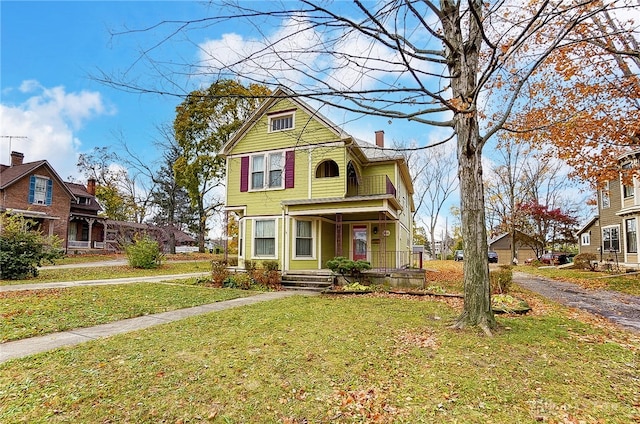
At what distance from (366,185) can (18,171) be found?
27.0 m

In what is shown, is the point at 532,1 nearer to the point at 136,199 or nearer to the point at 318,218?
the point at 318,218

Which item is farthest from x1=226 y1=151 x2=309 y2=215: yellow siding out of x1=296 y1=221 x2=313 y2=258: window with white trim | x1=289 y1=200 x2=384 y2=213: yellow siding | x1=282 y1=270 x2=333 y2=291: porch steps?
x1=282 y1=270 x2=333 y2=291: porch steps

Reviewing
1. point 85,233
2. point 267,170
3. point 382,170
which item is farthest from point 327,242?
point 85,233

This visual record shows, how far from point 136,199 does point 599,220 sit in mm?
45085

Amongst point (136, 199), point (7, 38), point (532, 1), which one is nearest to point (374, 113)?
point (532, 1)

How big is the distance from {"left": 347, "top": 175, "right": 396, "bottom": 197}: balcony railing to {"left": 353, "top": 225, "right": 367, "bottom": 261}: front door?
166cm

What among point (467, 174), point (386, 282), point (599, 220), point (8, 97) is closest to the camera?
point (467, 174)

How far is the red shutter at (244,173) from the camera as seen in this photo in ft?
50.6

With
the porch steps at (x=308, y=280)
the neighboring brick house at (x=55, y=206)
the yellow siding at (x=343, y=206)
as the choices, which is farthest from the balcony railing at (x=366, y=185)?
the neighboring brick house at (x=55, y=206)

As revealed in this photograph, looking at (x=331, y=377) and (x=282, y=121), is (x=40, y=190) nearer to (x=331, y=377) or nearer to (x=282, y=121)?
(x=282, y=121)

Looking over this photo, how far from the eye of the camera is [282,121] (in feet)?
51.0

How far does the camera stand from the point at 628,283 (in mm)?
13906

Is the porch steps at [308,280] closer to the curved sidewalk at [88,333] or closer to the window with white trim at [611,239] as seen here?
the curved sidewalk at [88,333]

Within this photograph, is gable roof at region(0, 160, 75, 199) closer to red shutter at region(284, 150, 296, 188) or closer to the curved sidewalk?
red shutter at region(284, 150, 296, 188)
